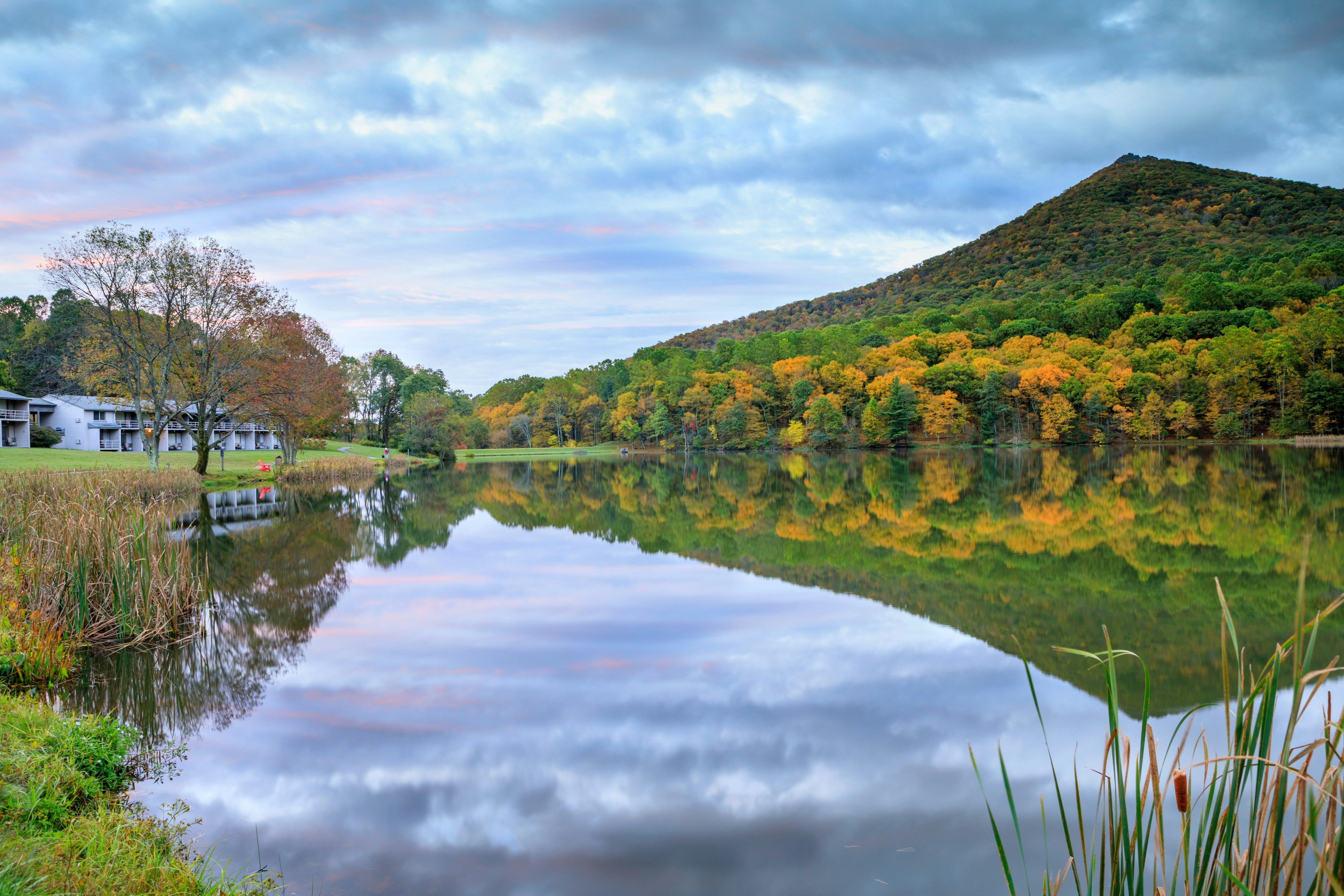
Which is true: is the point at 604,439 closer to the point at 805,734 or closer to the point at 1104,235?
the point at 1104,235

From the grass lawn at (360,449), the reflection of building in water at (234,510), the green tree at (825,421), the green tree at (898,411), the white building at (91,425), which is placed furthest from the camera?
the green tree at (825,421)

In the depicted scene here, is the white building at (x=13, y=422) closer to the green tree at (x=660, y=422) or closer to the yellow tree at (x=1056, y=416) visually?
the green tree at (x=660, y=422)

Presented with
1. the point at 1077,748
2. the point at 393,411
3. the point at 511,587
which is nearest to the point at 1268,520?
the point at 1077,748

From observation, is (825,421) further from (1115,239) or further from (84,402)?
(1115,239)

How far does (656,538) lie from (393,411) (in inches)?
2164

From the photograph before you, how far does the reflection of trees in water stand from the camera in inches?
251

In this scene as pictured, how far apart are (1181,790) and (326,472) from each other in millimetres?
37734

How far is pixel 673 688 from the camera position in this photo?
6613mm

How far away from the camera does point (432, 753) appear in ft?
17.7

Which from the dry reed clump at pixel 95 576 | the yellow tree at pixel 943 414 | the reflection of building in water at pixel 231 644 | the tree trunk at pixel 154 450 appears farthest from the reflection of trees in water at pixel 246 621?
the yellow tree at pixel 943 414

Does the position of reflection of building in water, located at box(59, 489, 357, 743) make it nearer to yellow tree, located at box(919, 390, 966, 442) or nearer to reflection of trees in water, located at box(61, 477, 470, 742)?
reflection of trees in water, located at box(61, 477, 470, 742)

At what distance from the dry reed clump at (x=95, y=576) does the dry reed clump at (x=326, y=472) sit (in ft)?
83.5

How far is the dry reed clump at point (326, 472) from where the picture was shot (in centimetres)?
3409

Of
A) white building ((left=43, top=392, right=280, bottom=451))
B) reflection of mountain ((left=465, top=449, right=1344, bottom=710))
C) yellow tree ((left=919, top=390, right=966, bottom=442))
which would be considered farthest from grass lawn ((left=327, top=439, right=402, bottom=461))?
yellow tree ((left=919, top=390, right=966, bottom=442))
